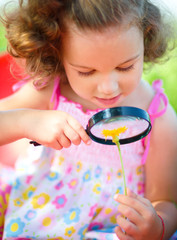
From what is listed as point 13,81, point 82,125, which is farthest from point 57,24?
point 13,81

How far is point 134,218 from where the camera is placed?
1118mm

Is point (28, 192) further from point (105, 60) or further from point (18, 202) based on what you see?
point (105, 60)

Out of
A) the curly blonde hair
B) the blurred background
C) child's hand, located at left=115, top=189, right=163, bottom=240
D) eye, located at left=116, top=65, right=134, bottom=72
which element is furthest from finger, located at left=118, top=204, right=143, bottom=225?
the blurred background

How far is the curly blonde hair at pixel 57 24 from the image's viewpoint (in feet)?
3.64

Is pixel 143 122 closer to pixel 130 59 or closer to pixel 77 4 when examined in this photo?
pixel 130 59

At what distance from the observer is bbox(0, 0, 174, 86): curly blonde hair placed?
3.64 ft

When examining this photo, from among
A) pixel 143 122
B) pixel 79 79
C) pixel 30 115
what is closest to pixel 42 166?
pixel 30 115

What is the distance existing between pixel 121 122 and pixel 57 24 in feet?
1.24

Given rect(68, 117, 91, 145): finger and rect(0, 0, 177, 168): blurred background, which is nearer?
rect(68, 117, 91, 145): finger

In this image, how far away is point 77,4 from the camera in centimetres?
112

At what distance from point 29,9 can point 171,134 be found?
0.72 m

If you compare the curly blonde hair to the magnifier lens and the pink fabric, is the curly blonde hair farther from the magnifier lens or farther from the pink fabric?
the magnifier lens

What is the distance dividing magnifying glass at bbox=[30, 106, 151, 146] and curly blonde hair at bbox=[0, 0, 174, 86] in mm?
281

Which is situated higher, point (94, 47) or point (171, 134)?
point (94, 47)
